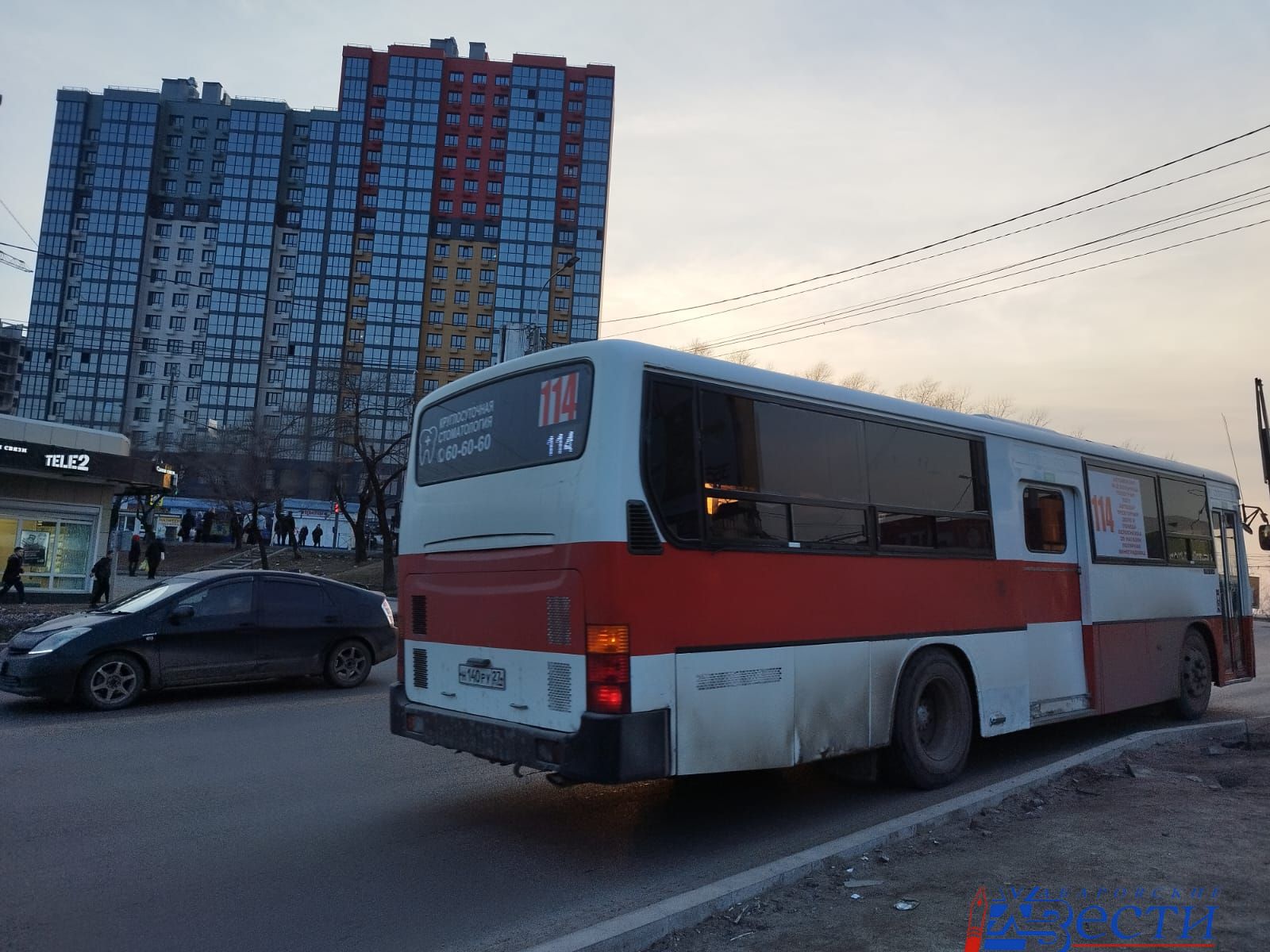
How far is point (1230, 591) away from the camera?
11250mm

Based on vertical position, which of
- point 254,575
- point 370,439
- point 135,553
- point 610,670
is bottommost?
point 610,670

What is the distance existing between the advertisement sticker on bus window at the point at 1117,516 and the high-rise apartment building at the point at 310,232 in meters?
97.6

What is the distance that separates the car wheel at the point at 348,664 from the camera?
1255 centimetres

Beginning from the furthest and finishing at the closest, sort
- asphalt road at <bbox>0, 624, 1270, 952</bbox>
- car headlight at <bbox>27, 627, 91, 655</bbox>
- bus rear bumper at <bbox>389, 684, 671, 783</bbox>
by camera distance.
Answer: car headlight at <bbox>27, 627, 91, 655</bbox> < bus rear bumper at <bbox>389, 684, 671, 783</bbox> < asphalt road at <bbox>0, 624, 1270, 952</bbox>

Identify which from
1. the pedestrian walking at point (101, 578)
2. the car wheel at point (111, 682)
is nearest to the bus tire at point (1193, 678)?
the car wheel at point (111, 682)

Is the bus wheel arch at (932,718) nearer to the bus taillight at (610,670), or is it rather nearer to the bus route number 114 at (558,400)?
the bus taillight at (610,670)

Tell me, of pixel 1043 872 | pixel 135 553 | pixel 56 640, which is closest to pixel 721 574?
pixel 1043 872

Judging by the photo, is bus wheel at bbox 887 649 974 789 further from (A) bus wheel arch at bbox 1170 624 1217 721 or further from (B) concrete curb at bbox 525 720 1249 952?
(A) bus wheel arch at bbox 1170 624 1217 721

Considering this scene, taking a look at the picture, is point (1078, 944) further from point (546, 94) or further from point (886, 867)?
point (546, 94)

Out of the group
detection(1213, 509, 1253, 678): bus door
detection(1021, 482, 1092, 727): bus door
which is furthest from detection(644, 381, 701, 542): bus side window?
detection(1213, 509, 1253, 678): bus door

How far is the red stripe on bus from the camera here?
5309 millimetres

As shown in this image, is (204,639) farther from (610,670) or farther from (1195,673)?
(1195,673)

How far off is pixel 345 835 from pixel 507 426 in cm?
281

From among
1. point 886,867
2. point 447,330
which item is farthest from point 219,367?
point 886,867
